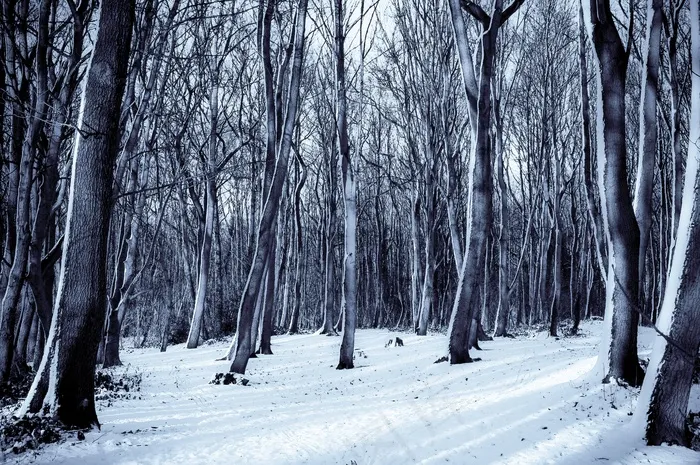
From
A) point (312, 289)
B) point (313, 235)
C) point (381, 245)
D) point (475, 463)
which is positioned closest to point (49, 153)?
point (475, 463)

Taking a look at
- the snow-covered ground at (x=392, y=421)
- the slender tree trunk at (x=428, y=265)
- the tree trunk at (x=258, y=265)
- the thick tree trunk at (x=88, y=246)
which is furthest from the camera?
the slender tree trunk at (x=428, y=265)

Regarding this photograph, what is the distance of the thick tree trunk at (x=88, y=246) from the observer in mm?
4824

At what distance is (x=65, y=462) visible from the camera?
13.3ft

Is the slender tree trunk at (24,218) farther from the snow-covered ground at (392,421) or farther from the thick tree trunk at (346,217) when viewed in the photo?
the thick tree trunk at (346,217)

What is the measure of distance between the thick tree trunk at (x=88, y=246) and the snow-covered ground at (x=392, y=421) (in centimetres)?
58

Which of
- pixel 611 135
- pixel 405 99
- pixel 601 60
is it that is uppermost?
pixel 405 99

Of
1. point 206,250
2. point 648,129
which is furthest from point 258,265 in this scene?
point 206,250

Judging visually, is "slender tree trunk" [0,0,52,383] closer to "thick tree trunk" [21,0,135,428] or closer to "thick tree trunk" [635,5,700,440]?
"thick tree trunk" [21,0,135,428]

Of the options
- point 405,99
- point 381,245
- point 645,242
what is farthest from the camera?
point 381,245

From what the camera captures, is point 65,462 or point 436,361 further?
point 436,361

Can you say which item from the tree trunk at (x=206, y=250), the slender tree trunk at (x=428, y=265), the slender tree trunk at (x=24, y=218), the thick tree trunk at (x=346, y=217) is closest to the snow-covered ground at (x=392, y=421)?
the thick tree trunk at (x=346, y=217)

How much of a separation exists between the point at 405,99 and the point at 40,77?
13.6 metres

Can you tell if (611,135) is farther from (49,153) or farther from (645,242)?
(49,153)

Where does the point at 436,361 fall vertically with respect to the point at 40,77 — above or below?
below
